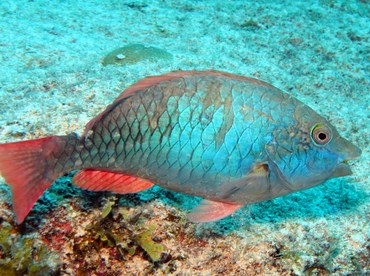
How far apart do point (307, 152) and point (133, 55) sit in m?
3.25

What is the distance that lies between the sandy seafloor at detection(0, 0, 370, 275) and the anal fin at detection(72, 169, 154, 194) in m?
0.29

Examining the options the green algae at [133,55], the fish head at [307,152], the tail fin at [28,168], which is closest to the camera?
the tail fin at [28,168]

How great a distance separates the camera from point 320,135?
228 centimetres

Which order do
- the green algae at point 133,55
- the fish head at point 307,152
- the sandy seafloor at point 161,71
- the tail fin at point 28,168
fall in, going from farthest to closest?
the green algae at point 133,55, the sandy seafloor at point 161,71, the fish head at point 307,152, the tail fin at point 28,168

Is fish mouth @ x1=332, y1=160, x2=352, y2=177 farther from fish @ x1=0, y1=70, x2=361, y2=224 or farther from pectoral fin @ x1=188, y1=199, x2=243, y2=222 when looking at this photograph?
pectoral fin @ x1=188, y1=199, x2=243, y2=222

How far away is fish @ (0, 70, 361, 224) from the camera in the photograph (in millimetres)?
2160

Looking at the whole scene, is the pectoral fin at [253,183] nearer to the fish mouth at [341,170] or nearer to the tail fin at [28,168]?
the fish mouth at [341,170]

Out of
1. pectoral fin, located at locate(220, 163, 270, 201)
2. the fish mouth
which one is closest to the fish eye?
the fish mouth

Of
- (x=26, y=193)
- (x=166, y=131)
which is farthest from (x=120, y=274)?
(x=166, y=131)

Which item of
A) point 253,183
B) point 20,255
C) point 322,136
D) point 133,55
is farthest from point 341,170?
point 133,55

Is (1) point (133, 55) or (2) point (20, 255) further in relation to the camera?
(1) point (133, 55)

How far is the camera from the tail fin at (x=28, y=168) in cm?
212

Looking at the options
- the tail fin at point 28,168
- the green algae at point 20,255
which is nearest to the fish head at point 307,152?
the tail fin at point 28,168

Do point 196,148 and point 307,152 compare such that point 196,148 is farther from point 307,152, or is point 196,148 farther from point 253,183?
point 307,152
